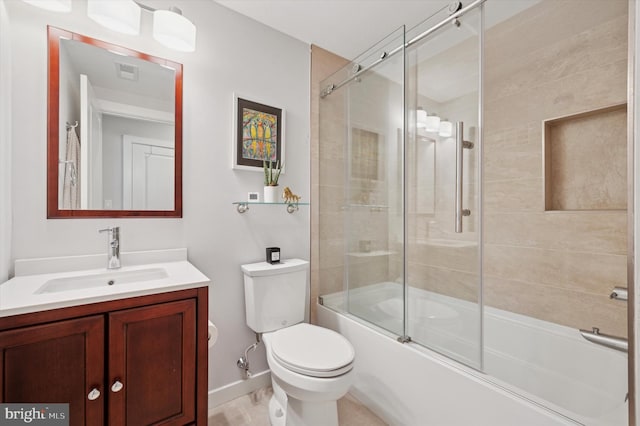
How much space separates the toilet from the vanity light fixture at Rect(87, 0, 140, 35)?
1.34 m

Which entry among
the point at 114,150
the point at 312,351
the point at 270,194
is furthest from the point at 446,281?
the point at 114,150

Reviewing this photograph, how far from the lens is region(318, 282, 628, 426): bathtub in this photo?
1120 millimetres

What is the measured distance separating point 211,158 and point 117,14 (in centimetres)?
75

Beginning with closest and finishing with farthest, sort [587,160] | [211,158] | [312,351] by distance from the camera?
[312,351], [587,160], [211,158]

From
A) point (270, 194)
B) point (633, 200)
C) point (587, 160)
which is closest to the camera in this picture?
point (633, 200)

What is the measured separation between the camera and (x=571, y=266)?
5.02ft

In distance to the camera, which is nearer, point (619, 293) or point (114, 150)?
point (619, 293)

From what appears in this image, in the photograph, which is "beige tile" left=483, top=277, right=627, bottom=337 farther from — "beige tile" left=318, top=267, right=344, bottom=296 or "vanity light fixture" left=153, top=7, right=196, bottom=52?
"vanity light fixture" left=153, top=7, right=196, bottom=52

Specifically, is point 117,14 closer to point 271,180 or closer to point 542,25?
point 271,180

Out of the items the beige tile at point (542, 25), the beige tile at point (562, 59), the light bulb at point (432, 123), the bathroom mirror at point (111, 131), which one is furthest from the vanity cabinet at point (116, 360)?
the beige tile at point (562, 59)

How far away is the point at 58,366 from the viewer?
0.89m

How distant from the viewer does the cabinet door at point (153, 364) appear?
38.7 inches

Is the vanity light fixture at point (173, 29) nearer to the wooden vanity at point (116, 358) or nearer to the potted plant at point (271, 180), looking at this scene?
the potted plant at point (271, 180)

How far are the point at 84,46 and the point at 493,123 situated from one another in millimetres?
2361
